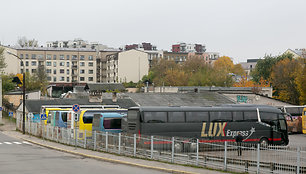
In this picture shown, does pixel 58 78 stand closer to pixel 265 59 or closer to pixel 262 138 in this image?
pixel 265 59

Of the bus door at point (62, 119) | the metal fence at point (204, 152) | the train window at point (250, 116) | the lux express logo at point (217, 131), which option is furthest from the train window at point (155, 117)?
the bus door at point (62, 119)

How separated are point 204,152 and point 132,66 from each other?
114839mm

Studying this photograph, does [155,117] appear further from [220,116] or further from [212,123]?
[220,116]

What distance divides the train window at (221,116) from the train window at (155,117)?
369 centimetres

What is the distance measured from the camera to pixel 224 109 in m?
32.9

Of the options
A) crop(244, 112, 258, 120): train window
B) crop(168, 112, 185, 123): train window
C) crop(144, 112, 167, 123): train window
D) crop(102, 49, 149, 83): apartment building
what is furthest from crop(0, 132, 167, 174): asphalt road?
crop(102, 49, 149, 83): apartment building

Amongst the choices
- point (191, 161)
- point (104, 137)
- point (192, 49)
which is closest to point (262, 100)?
point (104, 137)

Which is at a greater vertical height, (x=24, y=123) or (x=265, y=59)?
(x=265, y=59)

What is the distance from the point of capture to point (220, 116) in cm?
3253

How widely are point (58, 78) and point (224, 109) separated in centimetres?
11197

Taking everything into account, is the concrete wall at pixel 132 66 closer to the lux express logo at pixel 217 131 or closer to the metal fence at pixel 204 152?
the lux express logo at pixel 217 131

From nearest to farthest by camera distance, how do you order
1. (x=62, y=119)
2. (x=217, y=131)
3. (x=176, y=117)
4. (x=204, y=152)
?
(x=204, y=152), (x=176, y=117), (x=217, y=131), (x=62, y=119)

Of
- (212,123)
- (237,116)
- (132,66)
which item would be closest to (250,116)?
(237,116)

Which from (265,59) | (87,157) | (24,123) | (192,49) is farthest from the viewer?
(192,49)
